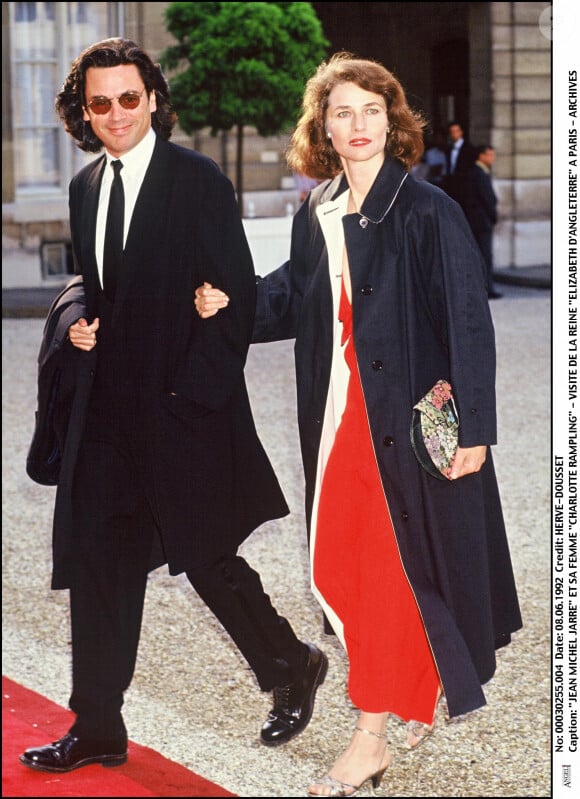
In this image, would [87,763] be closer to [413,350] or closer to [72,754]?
[72,754]

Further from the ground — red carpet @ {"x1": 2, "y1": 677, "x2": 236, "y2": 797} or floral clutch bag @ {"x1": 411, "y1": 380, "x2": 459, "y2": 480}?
floral clutch bag @ {"x1": 411, "y1": 380, "x2": 459, "y2": 480}

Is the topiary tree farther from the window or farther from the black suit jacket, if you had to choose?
the black suit jacket

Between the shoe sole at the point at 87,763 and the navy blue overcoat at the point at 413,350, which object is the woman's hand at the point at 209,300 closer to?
the navy blue overcoat at the point at 413,350

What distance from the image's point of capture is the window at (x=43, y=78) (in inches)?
670

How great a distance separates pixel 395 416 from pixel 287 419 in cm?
619

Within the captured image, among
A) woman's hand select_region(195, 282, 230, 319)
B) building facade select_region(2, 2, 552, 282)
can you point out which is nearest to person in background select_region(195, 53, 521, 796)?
woman's hand select_region(195, 282, 230, 319)

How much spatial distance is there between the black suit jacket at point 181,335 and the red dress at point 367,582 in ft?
0.66

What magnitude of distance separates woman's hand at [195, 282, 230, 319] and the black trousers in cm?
55

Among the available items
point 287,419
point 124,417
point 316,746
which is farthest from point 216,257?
point 287,419

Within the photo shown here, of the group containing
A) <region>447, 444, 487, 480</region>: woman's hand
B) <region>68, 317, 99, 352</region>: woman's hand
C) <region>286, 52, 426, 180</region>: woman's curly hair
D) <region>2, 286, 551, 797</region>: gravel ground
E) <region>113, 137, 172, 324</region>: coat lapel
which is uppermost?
<region>286, 52, 426, 180</region>: woman's curly hair

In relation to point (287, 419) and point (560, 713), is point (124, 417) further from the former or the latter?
point (287, 419)

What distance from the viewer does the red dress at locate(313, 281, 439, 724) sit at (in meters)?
3.11

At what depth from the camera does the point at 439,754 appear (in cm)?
404

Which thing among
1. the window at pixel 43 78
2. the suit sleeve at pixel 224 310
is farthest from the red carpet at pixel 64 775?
the window at pixel 43 78
